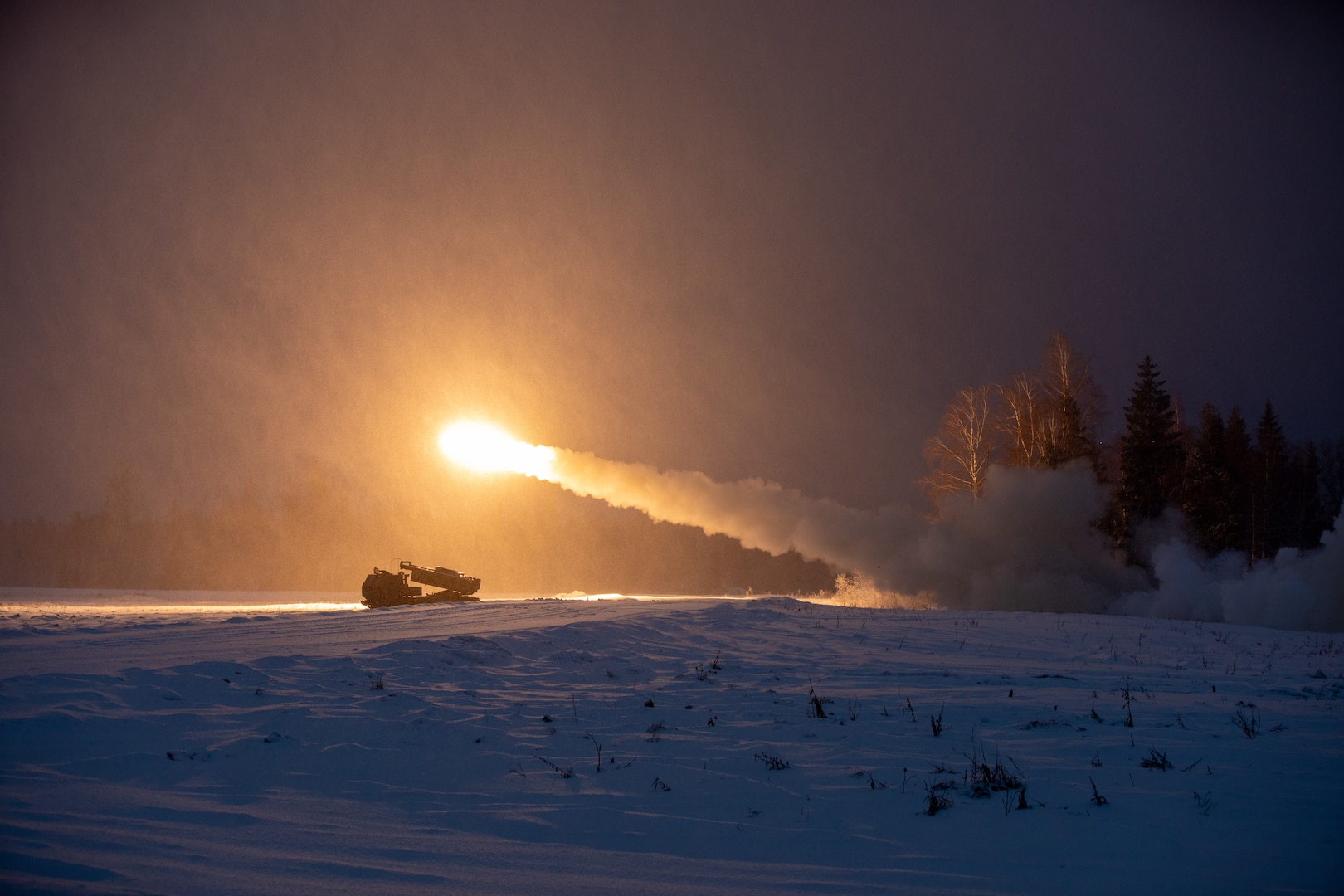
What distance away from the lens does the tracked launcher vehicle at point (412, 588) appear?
1214 inches

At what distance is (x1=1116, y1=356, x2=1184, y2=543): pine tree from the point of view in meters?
39.9

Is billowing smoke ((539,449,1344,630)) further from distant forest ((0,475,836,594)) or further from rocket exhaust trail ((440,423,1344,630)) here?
→ distant forest ((0,475,836,594))

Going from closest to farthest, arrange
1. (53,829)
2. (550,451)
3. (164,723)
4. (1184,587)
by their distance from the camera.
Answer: (53,829) < (164,723) < (1184,587) < (550,451)

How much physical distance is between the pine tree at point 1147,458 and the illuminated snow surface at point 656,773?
28.8 metres

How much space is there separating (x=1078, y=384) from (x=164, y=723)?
41.1 m

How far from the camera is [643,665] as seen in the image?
44.3 feet

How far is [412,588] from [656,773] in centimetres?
2771

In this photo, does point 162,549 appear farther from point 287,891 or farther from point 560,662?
point 287,891

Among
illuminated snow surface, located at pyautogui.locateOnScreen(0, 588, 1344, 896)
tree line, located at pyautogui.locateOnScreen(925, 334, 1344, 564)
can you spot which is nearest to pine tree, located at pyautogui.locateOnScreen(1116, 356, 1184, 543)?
tree line, located at pyautogui.locateOnScreen(925, 334, 1344, 564)

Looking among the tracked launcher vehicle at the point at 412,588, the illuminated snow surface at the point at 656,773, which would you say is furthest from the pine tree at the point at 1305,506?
the tracked launcher vehicle at the point at 412,588

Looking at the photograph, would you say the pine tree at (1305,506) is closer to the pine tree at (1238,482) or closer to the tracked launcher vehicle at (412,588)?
the pine tree at (1238,482)

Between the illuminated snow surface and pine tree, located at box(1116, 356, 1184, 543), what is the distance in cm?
2884

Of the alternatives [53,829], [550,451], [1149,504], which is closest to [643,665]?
[53,829]

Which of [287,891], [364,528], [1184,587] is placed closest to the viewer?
[287,891]
